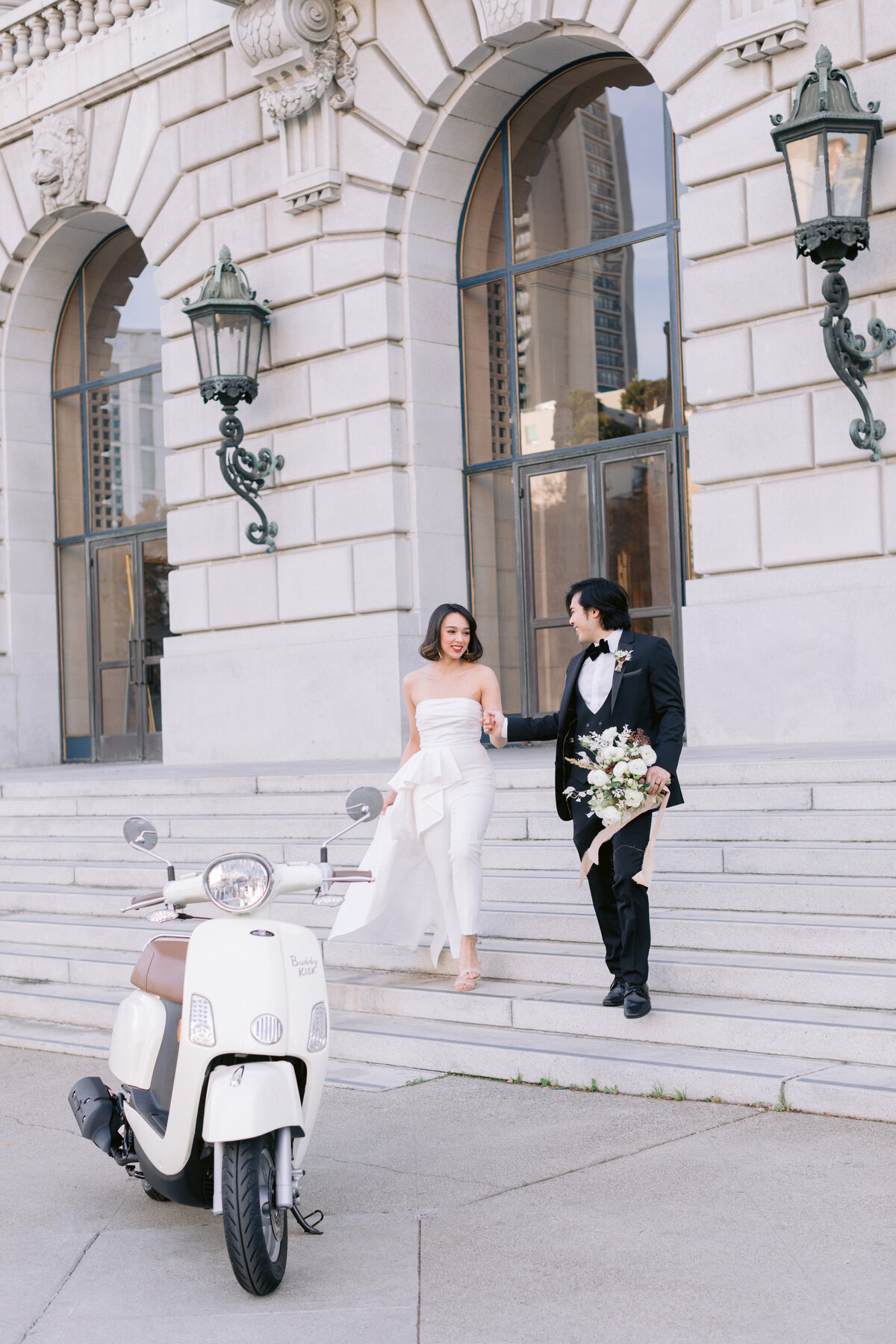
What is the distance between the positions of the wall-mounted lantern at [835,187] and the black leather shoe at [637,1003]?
4.99 metres

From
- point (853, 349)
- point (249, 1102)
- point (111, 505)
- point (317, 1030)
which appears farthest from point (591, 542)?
point (249, 1102)

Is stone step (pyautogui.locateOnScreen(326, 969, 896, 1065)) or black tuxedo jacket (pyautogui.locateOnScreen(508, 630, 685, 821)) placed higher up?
black tuxedo jacket (pyautogui.locateOnScreen(508, 630, 685, 821))

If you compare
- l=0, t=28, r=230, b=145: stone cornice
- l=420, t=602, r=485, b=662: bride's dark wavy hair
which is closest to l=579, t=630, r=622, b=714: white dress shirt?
l=420, t=602, r=485, b=662: bride's dark wavy hair

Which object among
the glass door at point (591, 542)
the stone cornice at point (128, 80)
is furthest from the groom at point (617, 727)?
the stone cornice at point (128, 80)

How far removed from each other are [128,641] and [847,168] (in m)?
10.4

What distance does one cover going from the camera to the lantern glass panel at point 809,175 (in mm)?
9586

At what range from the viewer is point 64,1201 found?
4.88m

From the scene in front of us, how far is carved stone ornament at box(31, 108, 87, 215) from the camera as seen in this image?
51.4 ft

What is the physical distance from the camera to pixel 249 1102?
3.98m

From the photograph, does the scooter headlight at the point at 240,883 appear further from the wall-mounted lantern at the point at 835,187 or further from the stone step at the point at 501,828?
the wall-mounted lantern at the point at 835,187

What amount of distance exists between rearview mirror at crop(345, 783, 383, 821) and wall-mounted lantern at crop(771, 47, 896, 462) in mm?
6452

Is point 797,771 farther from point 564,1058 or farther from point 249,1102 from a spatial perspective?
point 249,1102

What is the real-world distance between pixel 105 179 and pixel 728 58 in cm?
734

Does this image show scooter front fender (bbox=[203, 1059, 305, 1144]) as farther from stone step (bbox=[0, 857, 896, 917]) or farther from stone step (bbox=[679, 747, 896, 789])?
stone step (bbox=[679, 747, 896, 789])
